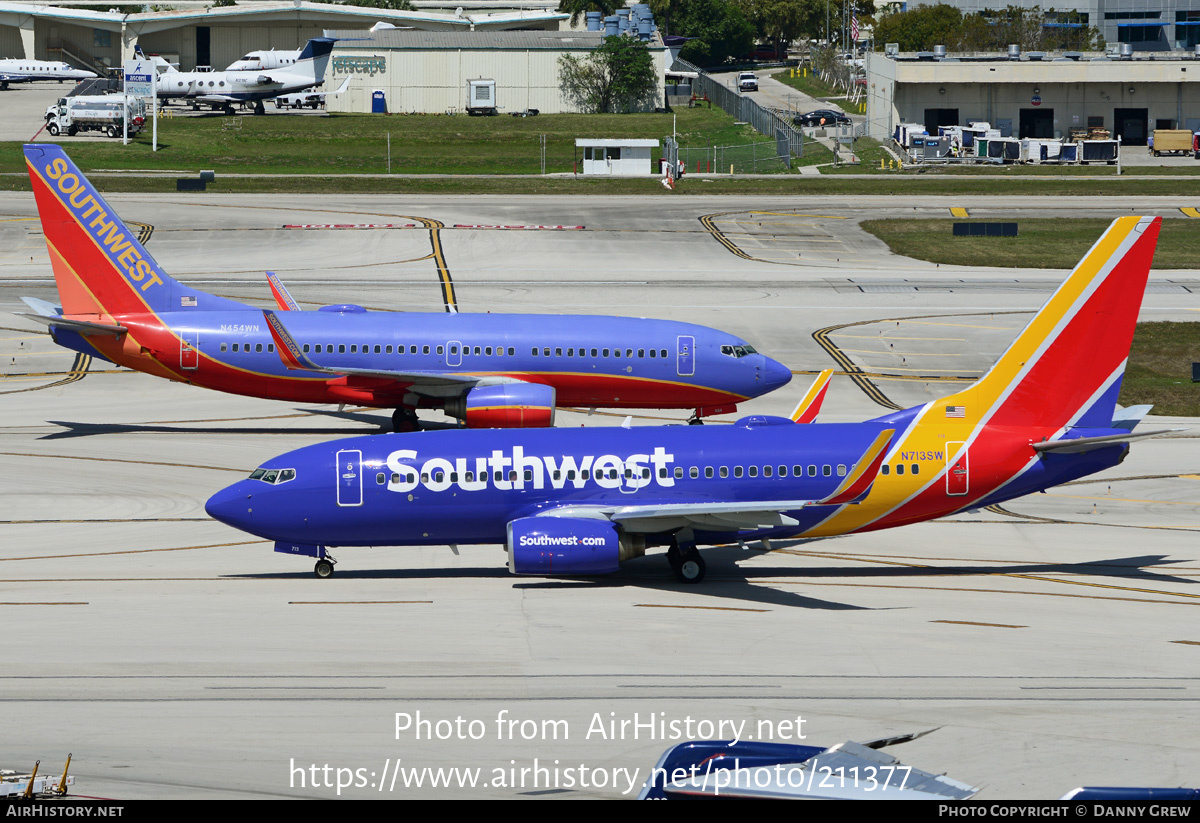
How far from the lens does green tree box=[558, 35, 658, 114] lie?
162875 millimetres

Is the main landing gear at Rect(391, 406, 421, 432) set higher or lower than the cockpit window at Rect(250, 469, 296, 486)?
lower

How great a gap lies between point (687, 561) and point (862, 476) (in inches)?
194

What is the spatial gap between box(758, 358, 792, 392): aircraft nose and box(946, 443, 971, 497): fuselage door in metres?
16.5

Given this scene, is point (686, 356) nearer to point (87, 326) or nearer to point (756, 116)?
point (87, 326)

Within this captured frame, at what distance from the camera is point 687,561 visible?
119 feet

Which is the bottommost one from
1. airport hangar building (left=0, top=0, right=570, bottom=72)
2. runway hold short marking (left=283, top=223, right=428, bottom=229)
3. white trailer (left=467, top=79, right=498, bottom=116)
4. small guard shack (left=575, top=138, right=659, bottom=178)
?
runway hold short marking (left=283, top=223, right=428, bottom=229)

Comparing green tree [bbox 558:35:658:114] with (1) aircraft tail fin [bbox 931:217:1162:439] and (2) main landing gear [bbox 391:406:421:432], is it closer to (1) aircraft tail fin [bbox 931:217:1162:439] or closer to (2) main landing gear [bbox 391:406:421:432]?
(2) main landing gear [bbox 391:406:421:432]

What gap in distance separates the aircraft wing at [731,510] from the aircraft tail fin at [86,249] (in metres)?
23.5

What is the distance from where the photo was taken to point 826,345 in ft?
222

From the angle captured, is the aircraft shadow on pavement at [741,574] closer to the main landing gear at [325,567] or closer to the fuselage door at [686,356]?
the main landing gear at [325,567]

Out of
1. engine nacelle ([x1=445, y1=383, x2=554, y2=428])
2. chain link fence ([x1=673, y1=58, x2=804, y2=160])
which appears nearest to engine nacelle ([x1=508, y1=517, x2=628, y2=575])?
engine nacelle ([x1=445, y1=383, x2=554, y2=428])

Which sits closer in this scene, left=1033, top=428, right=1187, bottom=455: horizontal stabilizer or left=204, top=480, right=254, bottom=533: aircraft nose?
left=204, top=480, right=254, bottom=533: aircraft nose

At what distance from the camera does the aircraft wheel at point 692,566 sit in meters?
36.3

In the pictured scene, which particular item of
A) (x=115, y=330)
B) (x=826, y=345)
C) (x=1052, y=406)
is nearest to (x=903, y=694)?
(x=1052, y=406)
